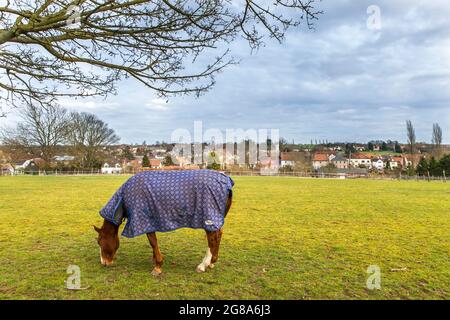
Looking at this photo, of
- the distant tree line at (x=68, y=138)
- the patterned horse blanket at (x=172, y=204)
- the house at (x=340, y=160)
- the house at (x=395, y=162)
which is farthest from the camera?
the house at (x=340, y=160)

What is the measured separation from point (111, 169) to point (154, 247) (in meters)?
72.2

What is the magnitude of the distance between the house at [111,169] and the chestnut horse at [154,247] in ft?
217

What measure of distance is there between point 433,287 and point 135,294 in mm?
3804

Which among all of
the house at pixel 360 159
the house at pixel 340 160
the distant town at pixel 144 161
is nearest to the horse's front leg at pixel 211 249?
the distant town at pixel 144 161

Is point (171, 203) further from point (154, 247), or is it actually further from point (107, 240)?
point (107, 240)

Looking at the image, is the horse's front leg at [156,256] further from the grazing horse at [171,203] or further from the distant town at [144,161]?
the distant town at [144,161]

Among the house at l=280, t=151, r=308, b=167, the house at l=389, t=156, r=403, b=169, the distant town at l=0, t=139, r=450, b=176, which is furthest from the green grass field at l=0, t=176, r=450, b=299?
the house at l=389, t=156, r=403, b=169

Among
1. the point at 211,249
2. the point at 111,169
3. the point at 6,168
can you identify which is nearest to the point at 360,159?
the point at 111,169

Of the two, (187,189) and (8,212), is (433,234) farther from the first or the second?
(8,212)

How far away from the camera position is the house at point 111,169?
69644 millimetres

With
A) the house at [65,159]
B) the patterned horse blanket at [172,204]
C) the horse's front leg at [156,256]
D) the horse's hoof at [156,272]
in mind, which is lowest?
the horse's hoof at [156,272]

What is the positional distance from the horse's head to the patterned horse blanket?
45 centimetres
